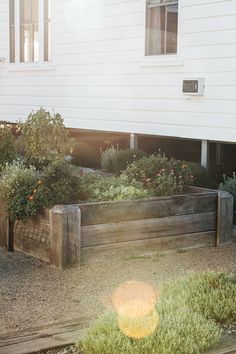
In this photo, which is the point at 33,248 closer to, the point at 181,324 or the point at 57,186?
the point at 57,186

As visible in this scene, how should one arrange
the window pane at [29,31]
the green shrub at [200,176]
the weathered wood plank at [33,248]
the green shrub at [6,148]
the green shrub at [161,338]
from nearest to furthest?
the green shrub at [161,338] → the weathered wood plank at [33,248] → the green shrub at [6,148] → the green shrub at [200,176] → the window pane at [29,31]

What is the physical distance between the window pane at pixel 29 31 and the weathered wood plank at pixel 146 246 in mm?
7422

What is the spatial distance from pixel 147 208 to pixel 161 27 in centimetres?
443

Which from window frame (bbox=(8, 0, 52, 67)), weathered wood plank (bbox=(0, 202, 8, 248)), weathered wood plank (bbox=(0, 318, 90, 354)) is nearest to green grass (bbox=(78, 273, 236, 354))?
weathered wood plank (bbox=(0, 318, 90, 354))

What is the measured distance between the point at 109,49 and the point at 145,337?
331 inches

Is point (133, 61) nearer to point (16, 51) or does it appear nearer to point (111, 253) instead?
point (16, 51)

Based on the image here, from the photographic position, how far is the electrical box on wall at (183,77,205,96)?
9.38 meters

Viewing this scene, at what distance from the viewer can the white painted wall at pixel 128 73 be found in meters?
9.20

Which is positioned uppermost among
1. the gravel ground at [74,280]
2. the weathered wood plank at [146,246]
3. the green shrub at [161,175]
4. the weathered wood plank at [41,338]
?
the green shrub at [161,175]

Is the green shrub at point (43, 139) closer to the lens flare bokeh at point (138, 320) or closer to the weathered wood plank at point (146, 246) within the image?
the weathered wood plank at point (146, 246)

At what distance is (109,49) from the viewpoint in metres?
11.3

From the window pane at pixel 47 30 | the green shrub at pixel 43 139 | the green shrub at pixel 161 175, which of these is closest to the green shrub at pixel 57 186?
the green shrub at pixel 161 175

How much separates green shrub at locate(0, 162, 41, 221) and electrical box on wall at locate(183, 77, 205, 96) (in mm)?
3307

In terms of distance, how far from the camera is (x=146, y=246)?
6.79 m
